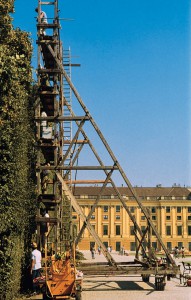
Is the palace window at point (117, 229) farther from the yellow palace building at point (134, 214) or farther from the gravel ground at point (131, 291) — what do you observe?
the gravel ground at point (131, 291)

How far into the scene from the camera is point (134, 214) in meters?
120

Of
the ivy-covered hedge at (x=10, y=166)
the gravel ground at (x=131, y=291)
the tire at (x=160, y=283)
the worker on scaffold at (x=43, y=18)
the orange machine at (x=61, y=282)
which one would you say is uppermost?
the worker on scaffold at (x=43, y=18)

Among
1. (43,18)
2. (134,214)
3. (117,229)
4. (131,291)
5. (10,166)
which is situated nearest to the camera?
(10,166)

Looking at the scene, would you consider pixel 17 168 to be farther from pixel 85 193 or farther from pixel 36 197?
pixel 85 193

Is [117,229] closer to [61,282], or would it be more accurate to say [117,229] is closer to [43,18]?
[43,18]

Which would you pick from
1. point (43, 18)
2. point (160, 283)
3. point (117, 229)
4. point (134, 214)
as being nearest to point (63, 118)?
point (43, 18)

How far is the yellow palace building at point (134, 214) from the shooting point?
11749 cm

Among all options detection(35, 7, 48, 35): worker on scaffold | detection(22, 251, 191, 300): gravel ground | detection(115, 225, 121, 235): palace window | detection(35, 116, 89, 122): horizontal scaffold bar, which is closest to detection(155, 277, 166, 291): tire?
detection(22, 251, 191, 300): gravel ground

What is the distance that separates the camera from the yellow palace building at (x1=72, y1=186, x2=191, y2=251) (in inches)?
4625

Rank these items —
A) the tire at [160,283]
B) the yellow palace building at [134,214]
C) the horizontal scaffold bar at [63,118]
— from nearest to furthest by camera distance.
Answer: the tire at [160,283] → the horizontal scaffold bar at [63,118] → the yellow palace building at [134,214]

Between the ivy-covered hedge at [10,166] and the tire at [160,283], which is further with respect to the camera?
the tire at [160,283]

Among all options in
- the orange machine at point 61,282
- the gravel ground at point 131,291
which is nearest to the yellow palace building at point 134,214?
the gravel ground at point 131,291

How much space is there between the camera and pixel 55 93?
2103 cm

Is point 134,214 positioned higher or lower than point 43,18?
lower
